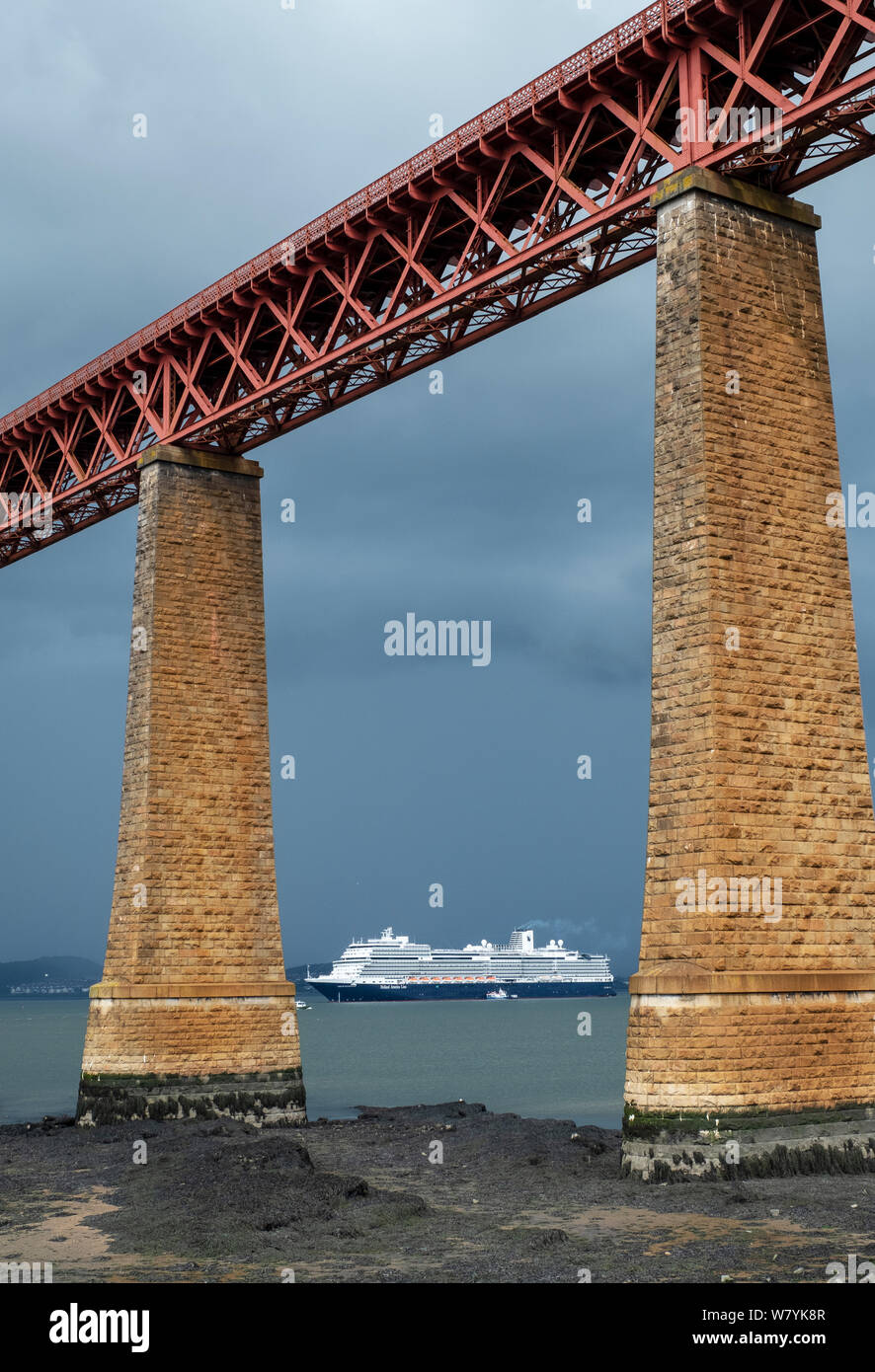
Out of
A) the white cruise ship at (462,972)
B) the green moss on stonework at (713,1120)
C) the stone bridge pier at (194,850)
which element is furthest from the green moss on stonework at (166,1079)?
the white cruise ship at (462,972)

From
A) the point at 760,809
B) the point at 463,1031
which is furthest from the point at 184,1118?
the point at 463,1031

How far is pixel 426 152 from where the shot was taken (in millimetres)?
26203

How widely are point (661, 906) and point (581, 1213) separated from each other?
406 centimetres

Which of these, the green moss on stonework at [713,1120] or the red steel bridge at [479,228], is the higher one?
the red steel bridge at [479,228]

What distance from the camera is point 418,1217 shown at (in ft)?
60.7

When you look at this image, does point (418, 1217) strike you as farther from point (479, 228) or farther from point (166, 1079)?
point (479, 228)

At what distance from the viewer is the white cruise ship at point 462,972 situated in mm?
168000

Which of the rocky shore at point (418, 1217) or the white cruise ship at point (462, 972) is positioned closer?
the rocky shore at point (418, 1217)

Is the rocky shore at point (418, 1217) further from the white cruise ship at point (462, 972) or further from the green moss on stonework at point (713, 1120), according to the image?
the white cruise ship at point (462, 972)

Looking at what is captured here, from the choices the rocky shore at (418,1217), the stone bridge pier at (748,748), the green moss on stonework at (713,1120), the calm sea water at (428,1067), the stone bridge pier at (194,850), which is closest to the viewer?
the rocky shore at (418,1217)

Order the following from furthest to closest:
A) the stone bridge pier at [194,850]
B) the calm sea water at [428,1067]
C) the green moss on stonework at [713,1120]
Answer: the calm sea water at [428,1067] → the stone bridge pier at [194,850] → the green moss on stonework at [713,1120]

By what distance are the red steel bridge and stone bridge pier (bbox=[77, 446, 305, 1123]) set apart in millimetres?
2369

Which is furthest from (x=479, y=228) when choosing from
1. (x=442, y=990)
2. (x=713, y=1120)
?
(x=442, y=990)

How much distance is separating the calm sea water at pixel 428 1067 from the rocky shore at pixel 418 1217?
7955mm
